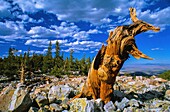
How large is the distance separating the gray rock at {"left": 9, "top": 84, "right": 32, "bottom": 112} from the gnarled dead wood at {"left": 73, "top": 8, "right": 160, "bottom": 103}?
246 centimetres

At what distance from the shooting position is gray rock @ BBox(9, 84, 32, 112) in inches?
322

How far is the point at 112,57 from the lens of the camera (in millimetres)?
9352

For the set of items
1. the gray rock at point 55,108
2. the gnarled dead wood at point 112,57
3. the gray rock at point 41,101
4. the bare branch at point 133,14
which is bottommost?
the gray rock at point 55,108

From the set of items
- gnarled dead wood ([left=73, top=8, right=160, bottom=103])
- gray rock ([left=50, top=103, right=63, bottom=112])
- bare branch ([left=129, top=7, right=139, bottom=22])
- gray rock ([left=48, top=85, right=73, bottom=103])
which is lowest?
gray rock ([left=50, top=103, right=63, bottom=112])

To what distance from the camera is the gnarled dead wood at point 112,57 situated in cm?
923

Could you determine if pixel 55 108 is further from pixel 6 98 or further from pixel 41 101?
pixel 6 98

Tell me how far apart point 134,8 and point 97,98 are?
433 cm

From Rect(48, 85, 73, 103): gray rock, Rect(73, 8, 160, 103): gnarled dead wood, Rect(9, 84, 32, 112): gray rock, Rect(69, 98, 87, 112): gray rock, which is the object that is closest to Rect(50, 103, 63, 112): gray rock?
Rect(69, 98, 87, 112): gray rock

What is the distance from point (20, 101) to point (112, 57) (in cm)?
402

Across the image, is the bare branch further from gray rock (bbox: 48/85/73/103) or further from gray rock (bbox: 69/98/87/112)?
gray rock (bbox: 48/85/73/103)

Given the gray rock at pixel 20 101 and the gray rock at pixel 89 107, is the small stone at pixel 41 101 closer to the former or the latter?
the gray rock at pixel 20 101

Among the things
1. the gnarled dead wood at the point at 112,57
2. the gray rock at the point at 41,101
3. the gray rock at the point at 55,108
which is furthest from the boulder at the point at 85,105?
Result: the gray rock at the point at 41,101

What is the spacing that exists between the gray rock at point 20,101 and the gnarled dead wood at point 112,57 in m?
2.46

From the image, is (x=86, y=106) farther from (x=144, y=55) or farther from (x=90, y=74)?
(x=144, y=55)
